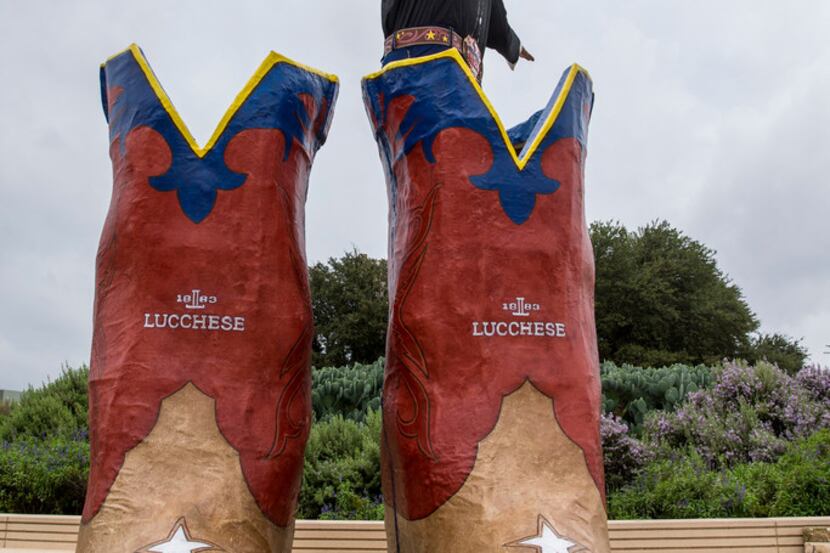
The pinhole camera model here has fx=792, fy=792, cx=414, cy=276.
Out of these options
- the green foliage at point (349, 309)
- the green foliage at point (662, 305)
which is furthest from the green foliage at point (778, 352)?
the green foliage at point (349, 309)

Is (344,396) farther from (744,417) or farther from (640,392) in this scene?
(744,417)

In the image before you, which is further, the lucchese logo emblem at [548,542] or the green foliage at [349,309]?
the green foliage at [349,309]

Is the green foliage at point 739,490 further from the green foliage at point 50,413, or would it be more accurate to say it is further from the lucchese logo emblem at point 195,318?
the green foliage at point 50,413

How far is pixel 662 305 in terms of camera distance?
59.5 ft

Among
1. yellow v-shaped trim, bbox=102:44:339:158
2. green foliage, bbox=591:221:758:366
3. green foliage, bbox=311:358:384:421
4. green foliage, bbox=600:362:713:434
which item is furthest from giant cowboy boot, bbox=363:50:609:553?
green foliage, bbox=591:221:758:366

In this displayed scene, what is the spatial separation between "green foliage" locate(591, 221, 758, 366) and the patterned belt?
49.6ft

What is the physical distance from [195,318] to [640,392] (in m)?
5.08

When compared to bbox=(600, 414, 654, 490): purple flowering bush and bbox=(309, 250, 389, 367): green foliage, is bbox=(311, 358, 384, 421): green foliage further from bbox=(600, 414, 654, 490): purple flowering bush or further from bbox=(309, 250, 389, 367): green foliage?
bbox=(309, 250, 389, 367): green foliage

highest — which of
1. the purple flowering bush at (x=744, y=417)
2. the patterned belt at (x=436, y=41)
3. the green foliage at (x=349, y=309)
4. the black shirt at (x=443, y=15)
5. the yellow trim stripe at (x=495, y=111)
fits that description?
the green foliage at (x=349, y=309)

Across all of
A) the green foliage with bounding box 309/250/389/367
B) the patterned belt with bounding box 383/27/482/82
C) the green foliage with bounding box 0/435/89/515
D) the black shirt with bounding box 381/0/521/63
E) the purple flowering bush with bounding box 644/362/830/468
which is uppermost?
the green foliage with bounding box 309/250/389/367

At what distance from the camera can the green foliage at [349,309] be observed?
56.6ft

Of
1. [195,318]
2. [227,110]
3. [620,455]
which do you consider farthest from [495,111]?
[620,455]

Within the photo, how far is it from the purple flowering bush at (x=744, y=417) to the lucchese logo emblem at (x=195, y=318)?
13.0 ft

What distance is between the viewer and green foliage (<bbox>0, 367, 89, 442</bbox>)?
645cm
